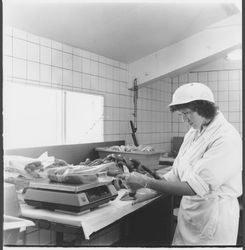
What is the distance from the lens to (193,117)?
73.0 inches

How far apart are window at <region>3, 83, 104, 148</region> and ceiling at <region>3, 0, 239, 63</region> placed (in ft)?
1.43

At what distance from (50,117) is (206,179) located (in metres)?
1.38

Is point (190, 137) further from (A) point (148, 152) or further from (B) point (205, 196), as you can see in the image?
(A) point (148, 152)

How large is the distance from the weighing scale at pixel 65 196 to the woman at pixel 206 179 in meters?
0.29

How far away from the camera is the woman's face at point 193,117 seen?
72.6 inches

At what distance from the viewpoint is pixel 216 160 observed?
1.67m

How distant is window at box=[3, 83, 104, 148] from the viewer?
226cm

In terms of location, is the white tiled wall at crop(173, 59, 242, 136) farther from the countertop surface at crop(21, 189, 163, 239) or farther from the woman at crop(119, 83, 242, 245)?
the countertop surface at crop(21, 189, 163, 239)

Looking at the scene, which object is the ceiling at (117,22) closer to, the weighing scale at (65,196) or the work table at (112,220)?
the weighing scale at (65,196)

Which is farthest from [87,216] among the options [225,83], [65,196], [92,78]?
[225,83]

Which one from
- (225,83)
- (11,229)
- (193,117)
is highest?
(225,83)

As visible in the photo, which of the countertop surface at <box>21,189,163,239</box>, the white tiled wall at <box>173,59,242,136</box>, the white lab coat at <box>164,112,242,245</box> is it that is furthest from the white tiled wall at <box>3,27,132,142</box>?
the white tiled wall at <box>173,59,242,136</box>

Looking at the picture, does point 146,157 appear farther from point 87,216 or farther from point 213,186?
point 87,216

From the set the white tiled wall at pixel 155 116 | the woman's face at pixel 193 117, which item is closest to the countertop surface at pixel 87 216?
the woman's face at pixel 193 117
